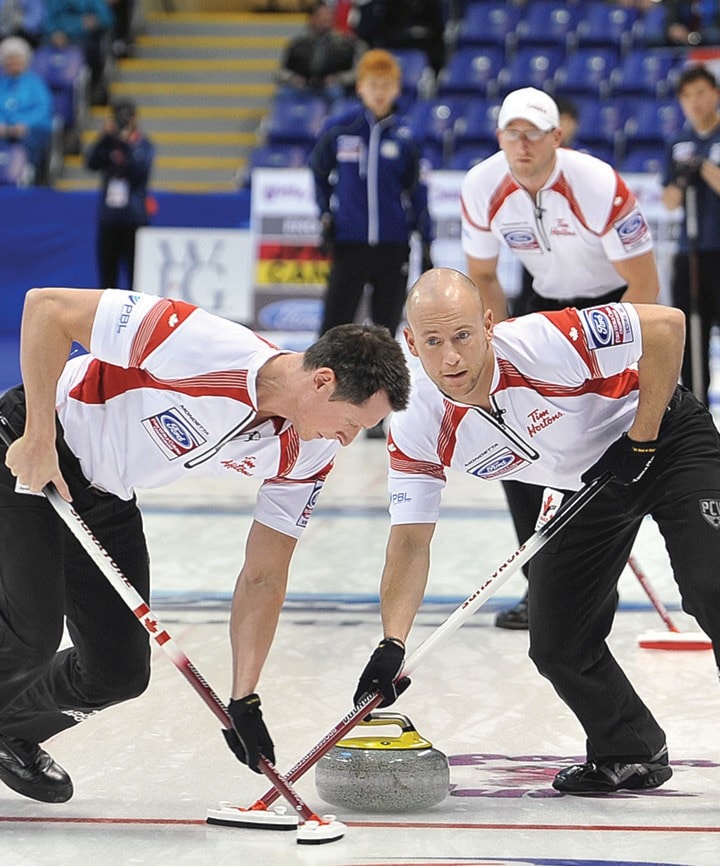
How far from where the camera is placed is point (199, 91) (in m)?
15.7

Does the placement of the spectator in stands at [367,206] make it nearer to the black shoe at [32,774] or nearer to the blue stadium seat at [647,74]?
the blue stadium seat at [647,74]

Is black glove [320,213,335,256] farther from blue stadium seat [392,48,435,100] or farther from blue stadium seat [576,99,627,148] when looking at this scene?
blue stadium seat [392,48,435,100]

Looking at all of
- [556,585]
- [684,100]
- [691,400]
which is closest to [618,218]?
[691,400]

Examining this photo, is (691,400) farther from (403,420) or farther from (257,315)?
(257,315)

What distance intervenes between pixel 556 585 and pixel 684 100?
15.3 ft

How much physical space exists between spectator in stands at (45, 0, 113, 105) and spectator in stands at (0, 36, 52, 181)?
4.33ft

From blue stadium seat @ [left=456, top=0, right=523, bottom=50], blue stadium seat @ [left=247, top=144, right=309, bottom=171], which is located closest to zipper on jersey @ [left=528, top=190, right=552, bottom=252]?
blue stadium seat @ [left=247, top=144, right=309, bottom=171]

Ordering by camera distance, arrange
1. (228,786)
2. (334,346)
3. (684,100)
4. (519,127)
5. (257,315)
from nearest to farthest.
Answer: (334,346) → (228,786) → (519,127) → (684,100) → (257,315)

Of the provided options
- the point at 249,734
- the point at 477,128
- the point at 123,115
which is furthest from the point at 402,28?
the point at 249,734

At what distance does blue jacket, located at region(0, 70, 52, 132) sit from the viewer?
512 inches

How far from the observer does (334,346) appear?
310cm

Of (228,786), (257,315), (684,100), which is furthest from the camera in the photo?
(257,315)

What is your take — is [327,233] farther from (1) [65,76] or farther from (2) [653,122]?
(1) [65,76]

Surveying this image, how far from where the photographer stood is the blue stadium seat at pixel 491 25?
13719 millimetres
